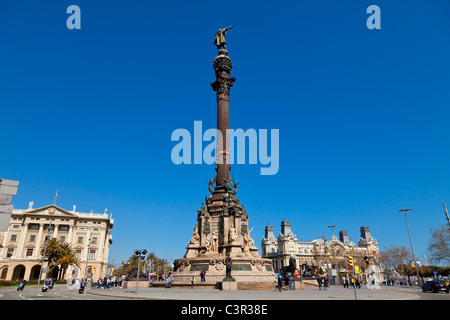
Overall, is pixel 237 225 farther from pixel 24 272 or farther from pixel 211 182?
pixel 24 272

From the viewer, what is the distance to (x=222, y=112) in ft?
127

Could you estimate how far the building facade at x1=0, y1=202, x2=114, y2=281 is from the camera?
7962cm

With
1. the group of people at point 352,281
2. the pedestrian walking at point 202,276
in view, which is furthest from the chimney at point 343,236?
the pedestrian walking at point 202,276

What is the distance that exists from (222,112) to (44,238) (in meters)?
76.1

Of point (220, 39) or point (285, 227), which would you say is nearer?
point (220, 39)

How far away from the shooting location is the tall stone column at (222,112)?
36094mm

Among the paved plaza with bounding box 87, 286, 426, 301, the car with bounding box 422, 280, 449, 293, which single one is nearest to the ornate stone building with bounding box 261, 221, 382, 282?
the car with bounding box 422, 280, 449, 293

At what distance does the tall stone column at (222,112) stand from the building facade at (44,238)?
196 ft

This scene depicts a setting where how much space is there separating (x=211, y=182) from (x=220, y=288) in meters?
14.1

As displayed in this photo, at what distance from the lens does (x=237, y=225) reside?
3183 centimetres

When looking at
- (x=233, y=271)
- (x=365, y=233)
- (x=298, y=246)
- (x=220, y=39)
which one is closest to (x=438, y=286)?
(x=233, y=271)

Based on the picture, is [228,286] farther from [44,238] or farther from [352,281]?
[44,238]

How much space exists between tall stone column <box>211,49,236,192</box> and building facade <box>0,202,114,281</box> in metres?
59.6

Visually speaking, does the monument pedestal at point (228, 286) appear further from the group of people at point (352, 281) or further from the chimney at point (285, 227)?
the chimney at point (285, 227)
